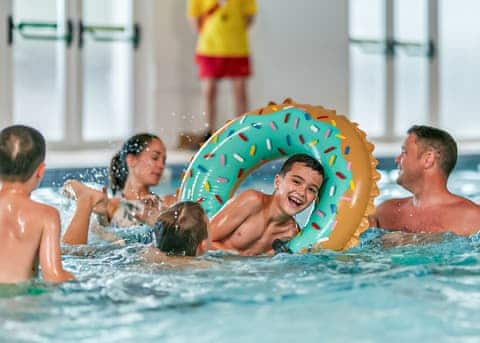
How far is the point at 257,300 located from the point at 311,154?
4.02 feet

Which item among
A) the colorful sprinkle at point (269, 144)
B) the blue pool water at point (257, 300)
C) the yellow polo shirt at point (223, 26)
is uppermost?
the yellow polo shirt at point (223, 26)

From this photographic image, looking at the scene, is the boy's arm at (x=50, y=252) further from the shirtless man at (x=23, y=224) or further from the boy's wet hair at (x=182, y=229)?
the boy's wet hair at (x=182, y=229)

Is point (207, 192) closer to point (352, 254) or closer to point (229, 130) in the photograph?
point (229, 130)

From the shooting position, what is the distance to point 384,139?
12.6m

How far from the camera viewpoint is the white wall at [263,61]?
10.5 meters

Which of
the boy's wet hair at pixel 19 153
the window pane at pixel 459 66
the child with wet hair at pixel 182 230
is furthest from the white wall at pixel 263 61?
the boy's wet hair at pixel 19 153

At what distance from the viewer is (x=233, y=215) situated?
14.9ft

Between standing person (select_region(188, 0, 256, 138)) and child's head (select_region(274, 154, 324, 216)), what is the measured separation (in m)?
5.59

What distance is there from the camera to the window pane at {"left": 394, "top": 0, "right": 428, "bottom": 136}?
12633mm

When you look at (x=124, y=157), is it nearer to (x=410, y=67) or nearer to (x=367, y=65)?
(x=367, y=65)

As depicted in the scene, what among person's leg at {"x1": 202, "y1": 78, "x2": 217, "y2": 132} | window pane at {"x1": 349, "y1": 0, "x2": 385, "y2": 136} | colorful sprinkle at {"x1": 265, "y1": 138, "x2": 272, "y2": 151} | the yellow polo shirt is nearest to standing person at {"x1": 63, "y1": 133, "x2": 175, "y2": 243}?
colorful sprinkle at {"x1": 265, "y1": 138, "x2": 272, "y2": 151}

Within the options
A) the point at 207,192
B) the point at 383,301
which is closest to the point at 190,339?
the point at 383,301

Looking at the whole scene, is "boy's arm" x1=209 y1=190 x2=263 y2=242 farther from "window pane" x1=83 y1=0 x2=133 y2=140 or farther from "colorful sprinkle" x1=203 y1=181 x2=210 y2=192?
"window pane" x1=83 y1=0 x2=133 y2=140

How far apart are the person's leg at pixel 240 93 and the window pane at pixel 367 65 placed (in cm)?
248
